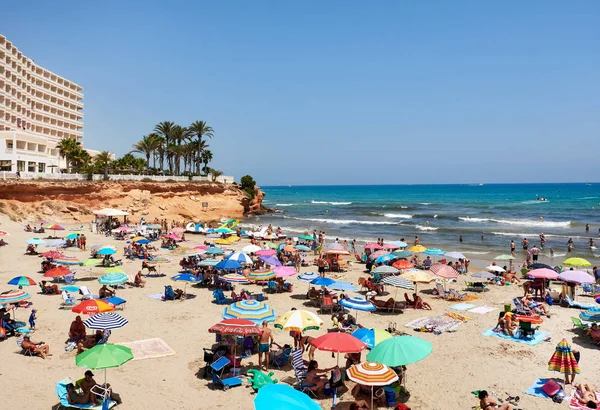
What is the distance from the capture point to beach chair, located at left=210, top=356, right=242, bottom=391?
388 inches

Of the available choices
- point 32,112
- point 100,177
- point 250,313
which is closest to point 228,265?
point 250,313

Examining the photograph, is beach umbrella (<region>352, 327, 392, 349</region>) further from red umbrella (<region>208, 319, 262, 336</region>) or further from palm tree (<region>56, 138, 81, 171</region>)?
palm tree (<region>56, 138, 81, 171</region>)

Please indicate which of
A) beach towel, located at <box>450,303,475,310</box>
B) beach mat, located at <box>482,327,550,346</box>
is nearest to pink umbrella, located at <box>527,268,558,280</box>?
beach towel, located at <box>450,303,475,310</box>

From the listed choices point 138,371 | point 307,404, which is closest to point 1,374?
point 138,371

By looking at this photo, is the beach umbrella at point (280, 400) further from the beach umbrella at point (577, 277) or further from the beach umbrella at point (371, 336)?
the beach umbrella at point (577, 277)

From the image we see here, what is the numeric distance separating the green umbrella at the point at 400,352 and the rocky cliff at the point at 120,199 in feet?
129

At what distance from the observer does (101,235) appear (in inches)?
1379

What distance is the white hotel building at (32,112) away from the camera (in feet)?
159

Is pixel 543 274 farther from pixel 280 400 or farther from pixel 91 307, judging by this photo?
pixel 91 307

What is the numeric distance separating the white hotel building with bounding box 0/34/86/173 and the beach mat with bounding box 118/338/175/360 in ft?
140

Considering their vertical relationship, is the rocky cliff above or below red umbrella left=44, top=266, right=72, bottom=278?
above

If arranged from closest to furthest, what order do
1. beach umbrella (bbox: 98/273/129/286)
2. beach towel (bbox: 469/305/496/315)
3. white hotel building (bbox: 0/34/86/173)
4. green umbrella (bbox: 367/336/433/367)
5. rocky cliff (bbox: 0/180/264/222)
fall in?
green umbrella (bbox: 367/336/433/367) → beach towel (bbox: 469/305/496/315) → beach umbrella (bbox: 98/273/129/286) → rocky cliff (bbox: 0/180/264/222) → white hotel building (bbox: 0/34/86/173)

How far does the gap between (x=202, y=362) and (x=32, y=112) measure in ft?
221

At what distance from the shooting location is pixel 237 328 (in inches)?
413
